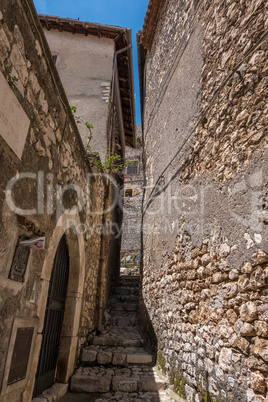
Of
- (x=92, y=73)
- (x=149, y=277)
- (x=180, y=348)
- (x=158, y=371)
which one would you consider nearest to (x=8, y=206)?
(x=180, y=348)

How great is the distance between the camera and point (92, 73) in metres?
6.41

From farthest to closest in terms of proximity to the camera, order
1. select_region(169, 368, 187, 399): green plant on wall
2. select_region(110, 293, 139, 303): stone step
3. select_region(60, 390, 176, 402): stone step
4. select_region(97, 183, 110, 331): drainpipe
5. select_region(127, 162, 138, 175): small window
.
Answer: select_region(127, 162, 138, 175): small window
select_region(110, 293, 139, 303): stone step
select_region(97, 183, 110, 331): drainpipe
select_region(60, 390, 176, 402): stone step
select_region(169, 368, 187, 399): green plant on wall

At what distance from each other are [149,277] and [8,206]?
3577 millimetres

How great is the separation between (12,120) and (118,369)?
3593mm

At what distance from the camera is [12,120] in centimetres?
177

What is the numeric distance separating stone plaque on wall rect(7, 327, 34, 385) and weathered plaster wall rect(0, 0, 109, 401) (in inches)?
4.0

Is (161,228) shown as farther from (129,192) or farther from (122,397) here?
(129,192)

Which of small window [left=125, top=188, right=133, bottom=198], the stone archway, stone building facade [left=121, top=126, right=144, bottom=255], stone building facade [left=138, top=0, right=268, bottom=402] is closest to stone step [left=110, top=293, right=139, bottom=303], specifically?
stone building facade [left=138, top=0, right=268, bottom=402]

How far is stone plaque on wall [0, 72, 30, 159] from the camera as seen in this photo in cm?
165

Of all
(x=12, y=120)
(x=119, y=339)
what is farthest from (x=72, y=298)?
(x=12, y=120)

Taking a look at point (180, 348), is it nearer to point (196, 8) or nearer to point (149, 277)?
point (149, 277)

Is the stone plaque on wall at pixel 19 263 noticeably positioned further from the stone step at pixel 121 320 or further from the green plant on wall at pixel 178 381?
the stone step at pixel 121 320

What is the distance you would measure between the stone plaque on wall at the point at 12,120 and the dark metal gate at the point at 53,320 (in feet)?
6.01

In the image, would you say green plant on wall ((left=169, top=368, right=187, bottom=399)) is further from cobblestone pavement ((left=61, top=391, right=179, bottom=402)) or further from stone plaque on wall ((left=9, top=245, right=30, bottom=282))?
stone plaque on wall ((left=9, top=245, right=30, bottom=282))
